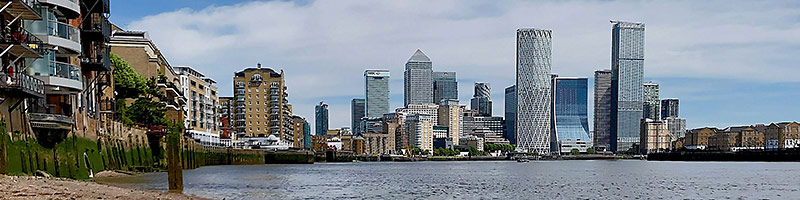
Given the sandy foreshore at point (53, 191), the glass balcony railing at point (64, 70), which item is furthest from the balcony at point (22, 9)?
the sandy foreshore at point (53, 191)

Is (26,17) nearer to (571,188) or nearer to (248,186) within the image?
(248,186)

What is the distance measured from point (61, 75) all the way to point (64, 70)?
0.53 m

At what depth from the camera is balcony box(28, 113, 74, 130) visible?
41.5 meters

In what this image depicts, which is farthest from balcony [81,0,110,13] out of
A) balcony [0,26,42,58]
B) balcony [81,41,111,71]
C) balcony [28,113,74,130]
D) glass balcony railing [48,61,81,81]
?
balcony [0,26,42,58]

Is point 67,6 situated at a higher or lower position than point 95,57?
higher

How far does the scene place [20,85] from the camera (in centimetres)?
3741

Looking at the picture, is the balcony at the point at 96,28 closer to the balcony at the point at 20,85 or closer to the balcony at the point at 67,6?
the balcony at the point at 67,6

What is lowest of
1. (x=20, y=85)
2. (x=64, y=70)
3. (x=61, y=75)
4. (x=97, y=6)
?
(x=20, y=85)

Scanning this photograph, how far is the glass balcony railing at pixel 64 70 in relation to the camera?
4390 centimetres

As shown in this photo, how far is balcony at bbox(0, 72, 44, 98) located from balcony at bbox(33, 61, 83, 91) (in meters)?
2.36

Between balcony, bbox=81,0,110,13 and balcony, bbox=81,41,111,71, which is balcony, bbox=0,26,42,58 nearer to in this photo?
balcony, bbox=81,41,111,71

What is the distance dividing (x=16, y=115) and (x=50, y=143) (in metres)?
4.44

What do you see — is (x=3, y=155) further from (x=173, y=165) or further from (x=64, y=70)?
(x=173, y=165)

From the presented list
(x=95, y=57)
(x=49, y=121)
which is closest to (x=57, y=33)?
(x=49, y=121)
